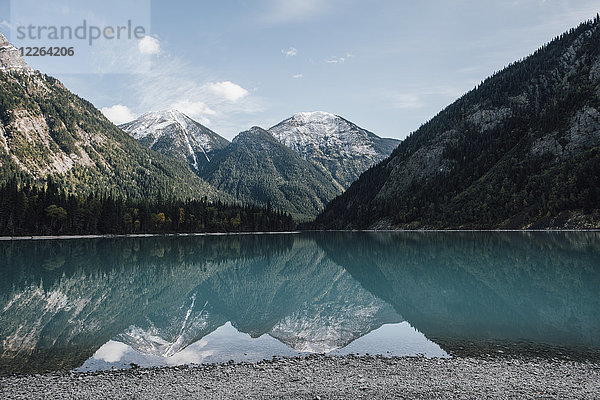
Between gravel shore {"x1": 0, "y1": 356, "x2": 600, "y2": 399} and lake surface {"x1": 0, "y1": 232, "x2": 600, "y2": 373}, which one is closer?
gravel shore {"x1": 0, "y1": 356, "x2": 600, "y2": 399}

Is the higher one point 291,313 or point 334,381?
point 334,381

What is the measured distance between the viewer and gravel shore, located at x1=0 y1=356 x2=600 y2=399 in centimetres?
1216

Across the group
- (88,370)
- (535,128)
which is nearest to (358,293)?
(88,370)

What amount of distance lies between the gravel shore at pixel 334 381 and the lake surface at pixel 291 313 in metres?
1.69

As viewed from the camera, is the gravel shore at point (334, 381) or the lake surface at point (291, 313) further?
the lake surface at point (291, 313)

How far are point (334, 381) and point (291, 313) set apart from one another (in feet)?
45.7

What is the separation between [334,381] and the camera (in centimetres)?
1338

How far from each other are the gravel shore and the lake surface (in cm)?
169

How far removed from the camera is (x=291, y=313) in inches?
1065

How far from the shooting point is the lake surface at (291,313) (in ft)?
57.7

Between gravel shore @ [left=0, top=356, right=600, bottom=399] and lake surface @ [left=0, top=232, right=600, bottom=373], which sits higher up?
gravel shore @ [left=0, top=356, right=600, bottom=399]

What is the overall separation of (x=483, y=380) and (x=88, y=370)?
591 inches

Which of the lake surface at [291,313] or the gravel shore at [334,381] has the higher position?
the gravel shore at [334,381]

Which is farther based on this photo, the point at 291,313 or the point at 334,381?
the point at 291,313
